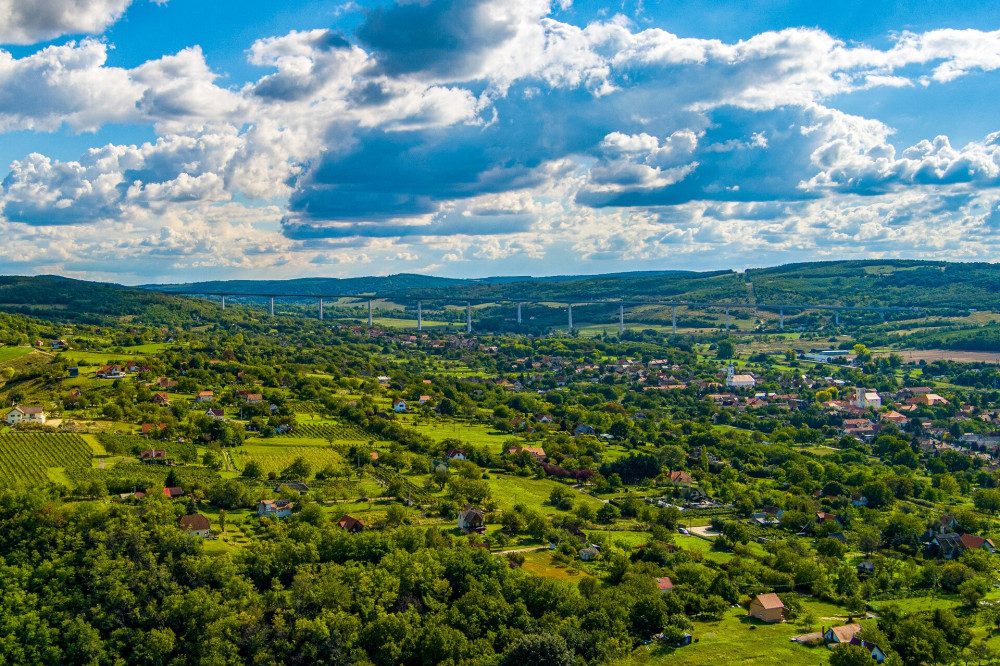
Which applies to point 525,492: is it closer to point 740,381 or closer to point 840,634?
point 840,634

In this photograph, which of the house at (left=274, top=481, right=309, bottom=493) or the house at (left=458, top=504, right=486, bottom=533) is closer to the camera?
the house at (left=458, top=504, right=486, bottom=533)

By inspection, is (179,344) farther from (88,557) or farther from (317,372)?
(88,557)

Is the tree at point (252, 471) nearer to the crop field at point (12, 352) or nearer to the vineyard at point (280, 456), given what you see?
the vineyard at point (280, 456)

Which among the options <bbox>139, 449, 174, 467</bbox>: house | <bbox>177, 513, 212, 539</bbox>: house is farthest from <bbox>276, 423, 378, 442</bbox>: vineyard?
<bbox>177, 513, 212, 539</bbox>: house

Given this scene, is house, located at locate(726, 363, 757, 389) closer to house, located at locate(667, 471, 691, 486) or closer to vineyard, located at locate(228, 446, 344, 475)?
house, located at locate(667, 471, 691, 486)

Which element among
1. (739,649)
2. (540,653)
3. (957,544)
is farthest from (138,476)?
(957,544)

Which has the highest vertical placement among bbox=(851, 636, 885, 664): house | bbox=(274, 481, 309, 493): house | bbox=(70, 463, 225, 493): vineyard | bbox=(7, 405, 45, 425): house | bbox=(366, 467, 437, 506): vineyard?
bbox=(7, 405, 45, 425): house
